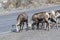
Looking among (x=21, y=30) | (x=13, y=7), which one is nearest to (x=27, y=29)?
(x=21, y=30)

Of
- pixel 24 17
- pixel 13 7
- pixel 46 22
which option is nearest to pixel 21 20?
pixel 24 17

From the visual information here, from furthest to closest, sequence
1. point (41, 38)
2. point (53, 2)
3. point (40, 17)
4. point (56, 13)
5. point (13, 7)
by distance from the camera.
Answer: point (53, 2) → point (13, 7) → point (56, 13) → point (40, 17) → point (41, 38)

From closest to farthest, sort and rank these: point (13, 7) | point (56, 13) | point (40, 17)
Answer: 1. point (40, 17)
2. point (56, 13)
3. point (13, 7)

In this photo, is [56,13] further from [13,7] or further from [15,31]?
[13,7]

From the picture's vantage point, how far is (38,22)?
67.5 feet

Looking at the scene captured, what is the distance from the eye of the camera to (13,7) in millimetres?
62188

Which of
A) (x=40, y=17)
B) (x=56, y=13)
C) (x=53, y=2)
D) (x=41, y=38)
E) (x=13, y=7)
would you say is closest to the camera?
(x=41, y=38)

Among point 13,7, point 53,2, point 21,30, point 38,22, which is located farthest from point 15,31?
point 53,2

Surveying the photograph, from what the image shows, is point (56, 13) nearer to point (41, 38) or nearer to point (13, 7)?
point (41, 38)

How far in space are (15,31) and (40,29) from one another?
1.82 m

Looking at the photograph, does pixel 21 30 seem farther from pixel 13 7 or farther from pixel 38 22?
pixel 13 7

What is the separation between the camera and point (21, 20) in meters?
20.7

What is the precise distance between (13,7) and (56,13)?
40.3 m

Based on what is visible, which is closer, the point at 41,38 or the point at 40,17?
the point at 41,38
